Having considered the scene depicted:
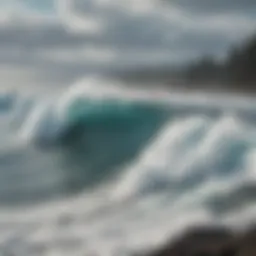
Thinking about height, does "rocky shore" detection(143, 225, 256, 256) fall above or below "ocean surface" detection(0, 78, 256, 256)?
below

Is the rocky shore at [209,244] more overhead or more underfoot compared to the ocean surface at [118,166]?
more underfoot

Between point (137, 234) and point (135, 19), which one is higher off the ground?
point (135, 19)

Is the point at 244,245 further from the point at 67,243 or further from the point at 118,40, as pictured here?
the point at 118,40

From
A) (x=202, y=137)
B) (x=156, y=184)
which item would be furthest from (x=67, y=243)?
(x=202, y=137)

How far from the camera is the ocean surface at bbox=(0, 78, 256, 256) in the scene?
2.41ft

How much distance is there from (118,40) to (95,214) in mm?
286

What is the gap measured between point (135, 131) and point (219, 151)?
0.14 m

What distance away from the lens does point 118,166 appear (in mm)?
753

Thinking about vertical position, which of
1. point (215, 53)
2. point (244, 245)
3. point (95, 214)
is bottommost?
point (244, 245)

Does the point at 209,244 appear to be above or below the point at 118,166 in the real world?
below

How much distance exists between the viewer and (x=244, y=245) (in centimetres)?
76

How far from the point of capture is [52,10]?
0.75m

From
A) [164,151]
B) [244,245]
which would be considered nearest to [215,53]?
[164,151]

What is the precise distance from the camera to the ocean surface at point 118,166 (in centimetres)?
74
